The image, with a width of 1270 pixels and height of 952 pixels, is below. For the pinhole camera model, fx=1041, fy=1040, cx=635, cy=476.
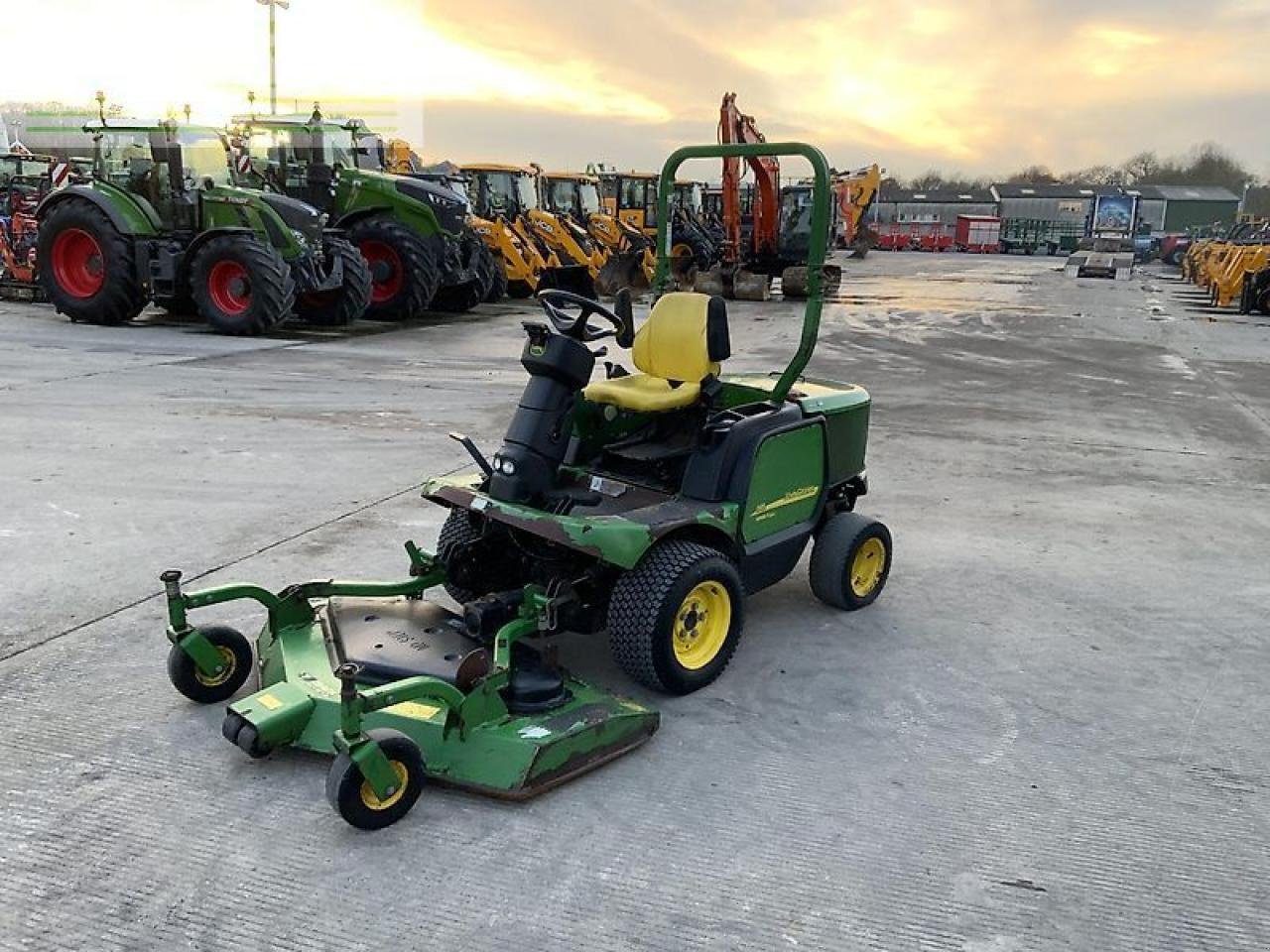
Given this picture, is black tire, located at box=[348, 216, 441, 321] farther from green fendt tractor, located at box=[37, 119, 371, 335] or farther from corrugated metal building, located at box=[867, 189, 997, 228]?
corrugated metal building, located at box=[867, 189, 997, 228]

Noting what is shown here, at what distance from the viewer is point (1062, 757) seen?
310 centimetres

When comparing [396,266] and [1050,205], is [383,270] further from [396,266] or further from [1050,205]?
[1050,205]

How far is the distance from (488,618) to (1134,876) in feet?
6.18

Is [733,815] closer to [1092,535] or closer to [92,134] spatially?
[1092,535]

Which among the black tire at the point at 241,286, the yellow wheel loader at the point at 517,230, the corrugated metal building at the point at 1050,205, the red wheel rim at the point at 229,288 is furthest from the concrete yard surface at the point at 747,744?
the corrugated metal building at the point at 1050,205

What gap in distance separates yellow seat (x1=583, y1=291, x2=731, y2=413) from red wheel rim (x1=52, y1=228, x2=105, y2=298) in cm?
1014

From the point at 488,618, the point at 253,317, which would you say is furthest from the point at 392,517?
the point at 253,317

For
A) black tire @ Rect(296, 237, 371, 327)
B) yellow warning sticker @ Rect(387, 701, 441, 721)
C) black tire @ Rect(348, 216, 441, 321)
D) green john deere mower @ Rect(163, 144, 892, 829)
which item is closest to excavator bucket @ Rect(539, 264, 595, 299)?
black tire @ Rect(348, 216, 441, 321)

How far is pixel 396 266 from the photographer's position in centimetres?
1334

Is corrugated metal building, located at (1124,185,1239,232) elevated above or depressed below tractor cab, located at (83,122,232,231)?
above

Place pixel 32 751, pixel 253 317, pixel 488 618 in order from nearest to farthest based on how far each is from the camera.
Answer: pixel 32 751, pixel 488 618, pixel 253 317

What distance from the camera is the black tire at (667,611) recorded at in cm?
323

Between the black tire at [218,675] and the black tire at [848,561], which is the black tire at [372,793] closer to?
the black tire at [218,675]

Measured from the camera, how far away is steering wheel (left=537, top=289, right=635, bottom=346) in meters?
3.62
